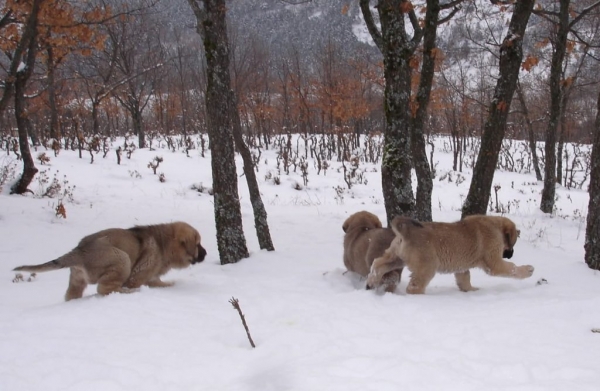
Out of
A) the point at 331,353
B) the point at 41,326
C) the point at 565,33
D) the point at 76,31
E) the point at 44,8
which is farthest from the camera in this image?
the point at 565,33

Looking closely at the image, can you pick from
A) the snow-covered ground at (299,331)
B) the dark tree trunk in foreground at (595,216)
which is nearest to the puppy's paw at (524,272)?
the snow-covered ground at (299,331)

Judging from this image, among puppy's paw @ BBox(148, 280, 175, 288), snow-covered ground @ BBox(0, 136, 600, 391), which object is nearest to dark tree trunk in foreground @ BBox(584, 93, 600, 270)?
snow-covered ground @ BBox(0, 136, 600, 391)

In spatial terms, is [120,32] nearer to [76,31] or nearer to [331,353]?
[76,31]

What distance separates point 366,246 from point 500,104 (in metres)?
4.76

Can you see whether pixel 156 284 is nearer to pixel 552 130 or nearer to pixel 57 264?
pixel 57 264

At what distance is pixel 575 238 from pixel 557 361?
9.23m

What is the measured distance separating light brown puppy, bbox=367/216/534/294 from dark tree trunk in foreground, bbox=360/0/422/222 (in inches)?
57.7

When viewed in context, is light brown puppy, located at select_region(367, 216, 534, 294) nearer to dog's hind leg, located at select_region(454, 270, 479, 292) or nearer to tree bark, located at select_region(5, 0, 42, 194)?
dog's hind leg, located at select_region(454, 270, 479, 292)

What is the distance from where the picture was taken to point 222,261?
25.2 ft

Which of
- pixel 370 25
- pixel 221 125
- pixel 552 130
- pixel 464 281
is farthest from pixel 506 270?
pixel 552 130

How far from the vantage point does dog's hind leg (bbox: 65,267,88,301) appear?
528cm

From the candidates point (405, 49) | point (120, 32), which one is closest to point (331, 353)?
point (405, 49)

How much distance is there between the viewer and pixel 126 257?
215 inches

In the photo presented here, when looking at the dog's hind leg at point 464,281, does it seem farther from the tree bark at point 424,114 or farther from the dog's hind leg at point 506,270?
the tree bark at point 424,114
